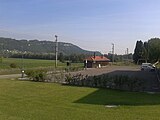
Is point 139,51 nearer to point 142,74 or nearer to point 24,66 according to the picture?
point 24,66

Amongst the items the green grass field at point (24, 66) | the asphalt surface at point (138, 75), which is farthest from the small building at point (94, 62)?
the asphalt surface at point (138, 75)

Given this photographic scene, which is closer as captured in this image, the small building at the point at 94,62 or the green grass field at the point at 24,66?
the green grass field at the point at 24,66

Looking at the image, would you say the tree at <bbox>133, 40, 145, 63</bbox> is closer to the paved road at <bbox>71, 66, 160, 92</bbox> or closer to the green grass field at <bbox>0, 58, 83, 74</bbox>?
the green grass field at <bbox>0, 58, 83, 74</bbox>

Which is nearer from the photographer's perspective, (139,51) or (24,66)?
(24,66)

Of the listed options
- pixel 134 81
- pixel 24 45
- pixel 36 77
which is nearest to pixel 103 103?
pixel 134 81

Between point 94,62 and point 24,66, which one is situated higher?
point 94,62

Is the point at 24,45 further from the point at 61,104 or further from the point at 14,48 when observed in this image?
the point at 61,104

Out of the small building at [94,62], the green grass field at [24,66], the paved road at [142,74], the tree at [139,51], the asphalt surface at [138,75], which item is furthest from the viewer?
the tree at [139,51]

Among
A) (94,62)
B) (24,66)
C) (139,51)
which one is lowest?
(24,66)

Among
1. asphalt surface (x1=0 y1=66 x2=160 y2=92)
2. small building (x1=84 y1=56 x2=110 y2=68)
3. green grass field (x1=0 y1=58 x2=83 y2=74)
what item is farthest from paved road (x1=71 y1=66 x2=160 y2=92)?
small building (x1=84 y1=56 x2=110 y2=68)

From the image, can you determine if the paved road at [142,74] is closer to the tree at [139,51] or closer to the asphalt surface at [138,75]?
the asphalt surface at [138,75]

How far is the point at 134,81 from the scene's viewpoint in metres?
26.4

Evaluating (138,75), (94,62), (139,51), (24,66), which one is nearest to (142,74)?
(138,75)

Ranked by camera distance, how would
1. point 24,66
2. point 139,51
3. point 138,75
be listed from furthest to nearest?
point 139,51 → point 24,66 → point 138,75
